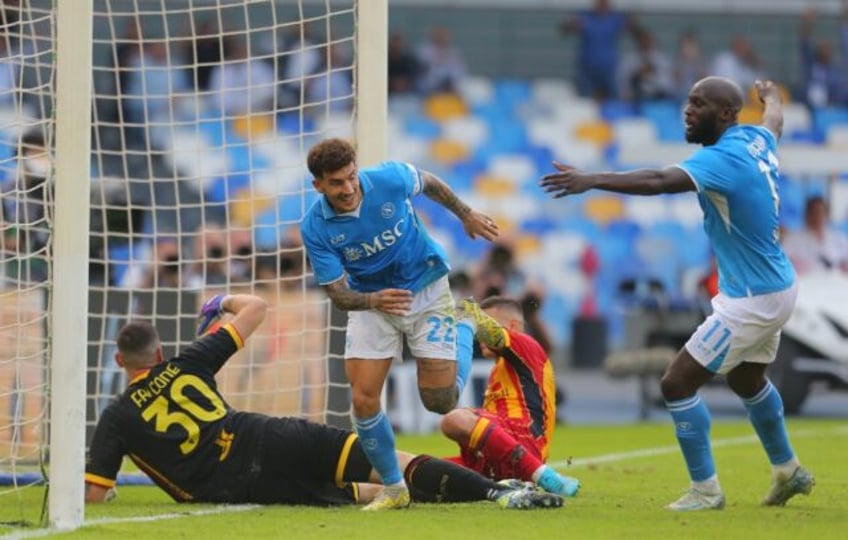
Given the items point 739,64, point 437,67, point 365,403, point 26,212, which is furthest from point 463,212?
point 739,64

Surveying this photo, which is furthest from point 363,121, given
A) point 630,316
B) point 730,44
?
point 730,44

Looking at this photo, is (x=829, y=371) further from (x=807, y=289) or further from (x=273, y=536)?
(x=273, y=536)

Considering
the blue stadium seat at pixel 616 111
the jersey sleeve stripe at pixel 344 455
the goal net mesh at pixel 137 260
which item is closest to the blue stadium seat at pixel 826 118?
the blue stadium seat at pixel 616 111

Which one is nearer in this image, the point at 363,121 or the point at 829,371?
the point at 363,121

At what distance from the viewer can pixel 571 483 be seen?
9.27 meters

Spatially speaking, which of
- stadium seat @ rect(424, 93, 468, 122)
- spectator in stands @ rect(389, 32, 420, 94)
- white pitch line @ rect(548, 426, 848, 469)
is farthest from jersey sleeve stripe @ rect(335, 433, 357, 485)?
stadium seat @ rect(424, 93, 468, 122)

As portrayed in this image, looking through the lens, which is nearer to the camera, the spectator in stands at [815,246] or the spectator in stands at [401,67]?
the spectator in stands at [815,246]

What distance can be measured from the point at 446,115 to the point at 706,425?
2036 cm

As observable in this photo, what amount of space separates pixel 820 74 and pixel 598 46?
4.02m

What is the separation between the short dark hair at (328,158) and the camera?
8414 mm

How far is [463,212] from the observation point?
8922mm

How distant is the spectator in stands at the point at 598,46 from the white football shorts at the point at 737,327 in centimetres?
2080

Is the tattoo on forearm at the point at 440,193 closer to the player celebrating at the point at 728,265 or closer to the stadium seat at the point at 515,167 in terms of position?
the player celebrating at the point at 728,265

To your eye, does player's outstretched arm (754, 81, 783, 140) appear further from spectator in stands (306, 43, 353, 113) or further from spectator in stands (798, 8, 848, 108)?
spectator in stands (798, 8, 848, 108)
